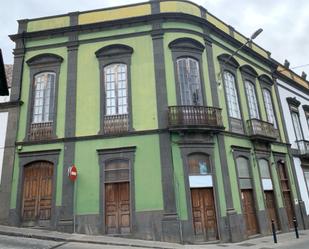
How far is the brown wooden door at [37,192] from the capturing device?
500 inches

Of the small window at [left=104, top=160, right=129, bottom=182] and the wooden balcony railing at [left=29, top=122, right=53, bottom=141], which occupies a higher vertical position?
the wooden balcony railing at [left=29, top=122, right=53, bottom=141]

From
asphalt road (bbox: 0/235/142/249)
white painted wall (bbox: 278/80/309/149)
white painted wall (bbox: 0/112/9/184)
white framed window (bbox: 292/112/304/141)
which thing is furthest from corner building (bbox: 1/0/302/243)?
white framed window (bbox: 292/112/304/141)

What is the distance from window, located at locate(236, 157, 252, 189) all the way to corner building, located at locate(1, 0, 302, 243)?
5 centimetres

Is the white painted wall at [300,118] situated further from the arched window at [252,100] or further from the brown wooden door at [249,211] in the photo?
the brown wooden door at [249,211]

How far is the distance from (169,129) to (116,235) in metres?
4.93

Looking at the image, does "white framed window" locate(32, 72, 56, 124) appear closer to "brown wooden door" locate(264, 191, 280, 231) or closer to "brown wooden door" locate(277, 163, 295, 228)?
"brown wooden door" locate(264, 191, 280, 231)

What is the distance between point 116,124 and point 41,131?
12.2ft

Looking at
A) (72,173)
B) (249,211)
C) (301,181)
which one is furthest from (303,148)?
(72,173)

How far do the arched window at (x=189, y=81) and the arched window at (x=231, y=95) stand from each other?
2.23 metres

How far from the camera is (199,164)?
504 inches

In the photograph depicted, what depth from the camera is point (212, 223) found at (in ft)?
39.6

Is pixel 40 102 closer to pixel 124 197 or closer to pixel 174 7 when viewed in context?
pixel 124 197

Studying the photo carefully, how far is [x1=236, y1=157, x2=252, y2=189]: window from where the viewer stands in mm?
14128

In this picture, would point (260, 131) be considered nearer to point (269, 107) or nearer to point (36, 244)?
point (269, 107)
